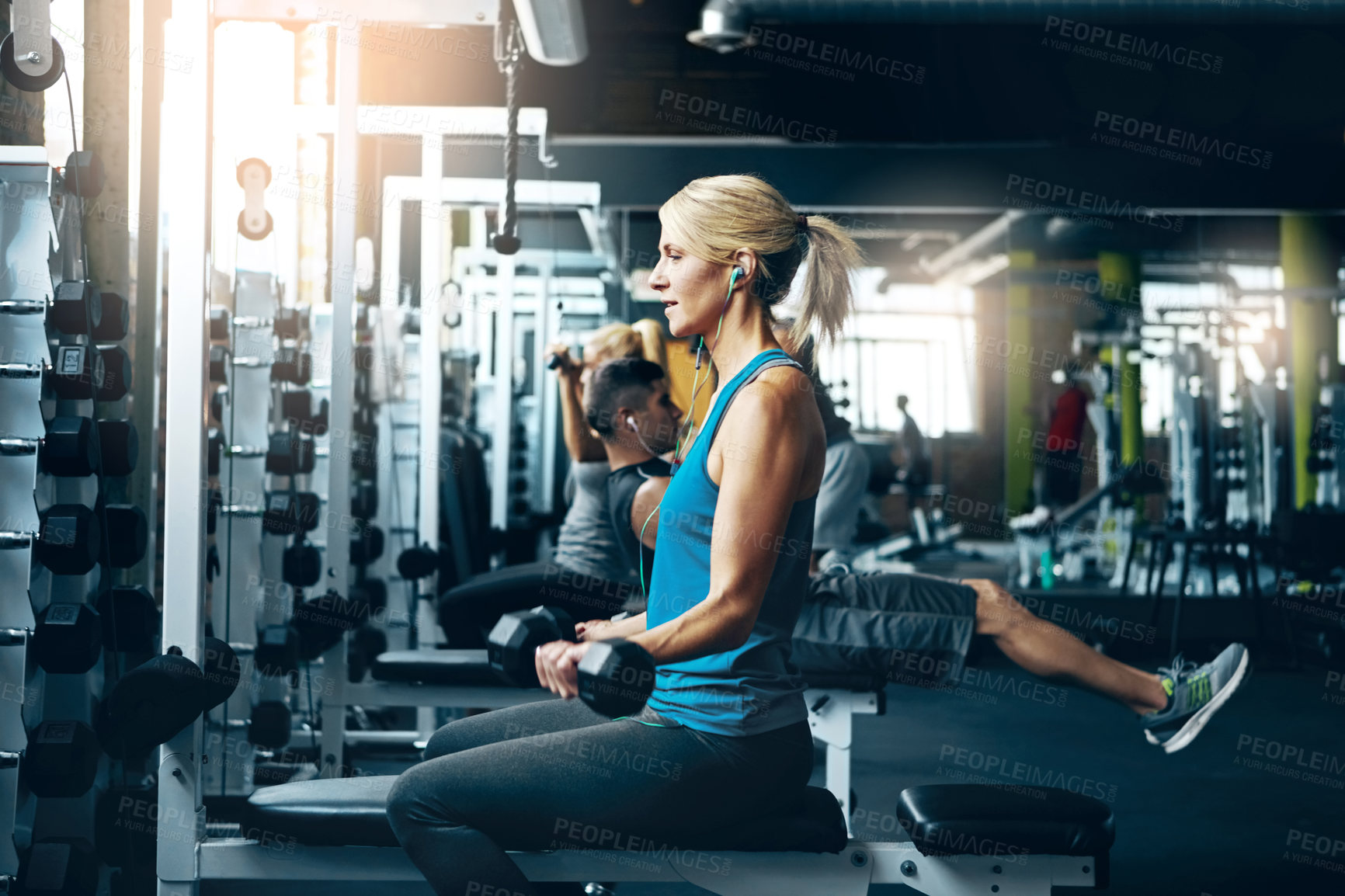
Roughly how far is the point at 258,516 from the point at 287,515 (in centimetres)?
11

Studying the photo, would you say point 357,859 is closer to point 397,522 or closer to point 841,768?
point 841,768

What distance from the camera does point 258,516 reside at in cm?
330

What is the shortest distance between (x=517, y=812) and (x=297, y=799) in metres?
0.41

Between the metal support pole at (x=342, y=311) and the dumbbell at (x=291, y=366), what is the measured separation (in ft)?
0.85

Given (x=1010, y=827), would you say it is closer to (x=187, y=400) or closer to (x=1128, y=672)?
(x=1128, y=672)

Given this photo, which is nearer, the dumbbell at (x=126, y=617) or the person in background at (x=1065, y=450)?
the dumbbell at (x=126, y=617)

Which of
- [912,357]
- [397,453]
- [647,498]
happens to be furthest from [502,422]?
[912,357]

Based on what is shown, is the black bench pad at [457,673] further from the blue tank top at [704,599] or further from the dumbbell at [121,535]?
the blue tank top at [704,599]

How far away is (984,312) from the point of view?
35.7 feet

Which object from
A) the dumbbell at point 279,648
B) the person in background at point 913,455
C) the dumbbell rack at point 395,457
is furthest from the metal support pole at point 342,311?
the person in background at point 913,455

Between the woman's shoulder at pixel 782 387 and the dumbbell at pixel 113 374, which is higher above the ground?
the dumbbell at pixel 113 374

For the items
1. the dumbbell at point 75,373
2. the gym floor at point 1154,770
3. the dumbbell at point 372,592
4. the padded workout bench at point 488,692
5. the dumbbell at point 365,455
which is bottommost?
the gym floor at point 1154,770

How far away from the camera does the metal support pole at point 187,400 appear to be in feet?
6.27

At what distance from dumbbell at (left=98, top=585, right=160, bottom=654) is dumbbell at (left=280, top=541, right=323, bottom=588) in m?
0.97
